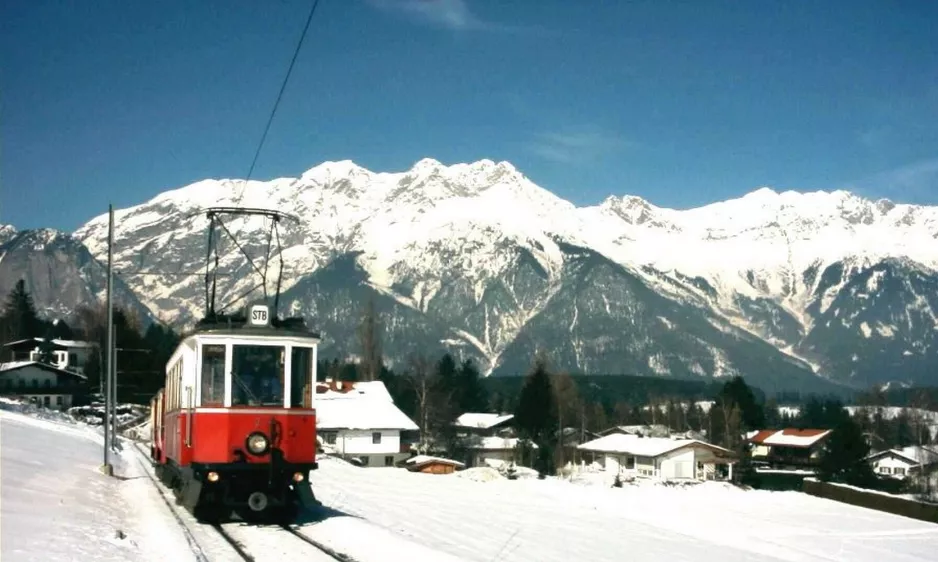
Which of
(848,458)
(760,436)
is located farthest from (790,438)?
(848,458)

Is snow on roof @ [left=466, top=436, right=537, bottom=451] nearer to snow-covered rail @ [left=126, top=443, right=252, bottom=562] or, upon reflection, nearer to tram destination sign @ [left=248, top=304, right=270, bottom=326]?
snow-covered rail @ [left=126, top=443, right=252, bottom=562]

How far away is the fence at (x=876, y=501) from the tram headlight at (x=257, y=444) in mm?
26685

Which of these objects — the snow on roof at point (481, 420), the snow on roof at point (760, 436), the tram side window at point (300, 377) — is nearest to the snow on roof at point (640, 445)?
the snow on roof at point (481, 420)

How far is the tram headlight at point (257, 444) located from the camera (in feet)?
65.6

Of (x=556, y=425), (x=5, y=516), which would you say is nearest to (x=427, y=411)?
(x=556, y=425)

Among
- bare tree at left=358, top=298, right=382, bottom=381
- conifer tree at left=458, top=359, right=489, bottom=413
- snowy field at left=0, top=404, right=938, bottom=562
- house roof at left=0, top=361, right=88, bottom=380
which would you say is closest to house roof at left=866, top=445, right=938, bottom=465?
bare tree at left=358, top=298, right=382, bottom=381

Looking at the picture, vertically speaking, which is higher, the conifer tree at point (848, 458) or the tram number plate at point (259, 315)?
the tram number plate at point (259, 315)

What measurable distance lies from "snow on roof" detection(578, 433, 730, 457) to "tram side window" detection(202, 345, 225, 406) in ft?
253

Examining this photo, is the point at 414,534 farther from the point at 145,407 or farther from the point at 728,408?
the point at 728,408

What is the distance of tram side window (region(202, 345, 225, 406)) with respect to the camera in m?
20.3

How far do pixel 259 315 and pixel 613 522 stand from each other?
41.7 feet

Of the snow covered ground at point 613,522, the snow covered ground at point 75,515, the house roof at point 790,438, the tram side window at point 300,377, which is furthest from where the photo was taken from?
the house roof at point 790,438

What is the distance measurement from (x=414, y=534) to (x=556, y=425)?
99672 millimetres

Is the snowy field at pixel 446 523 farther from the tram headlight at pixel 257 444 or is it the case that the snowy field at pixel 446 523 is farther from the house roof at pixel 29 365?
the house roof at pixel 29 365
